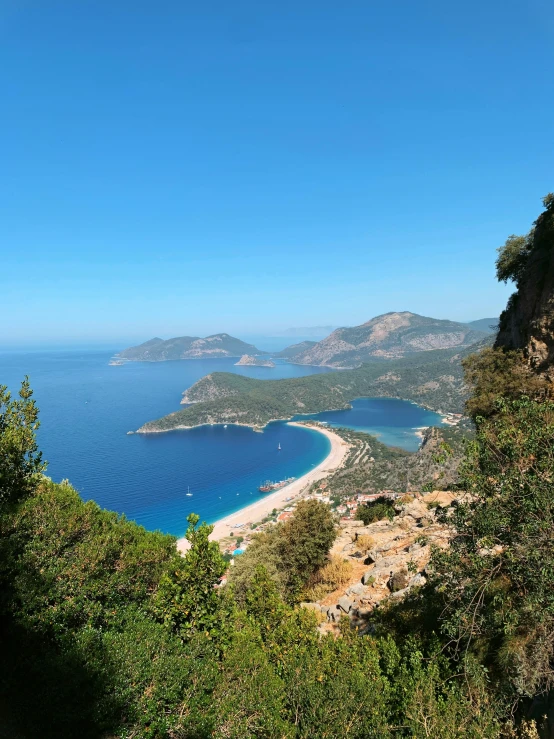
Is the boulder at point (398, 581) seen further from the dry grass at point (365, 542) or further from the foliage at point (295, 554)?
the dry grass at point (365, 542)

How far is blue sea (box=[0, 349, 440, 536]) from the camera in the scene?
80750 mm

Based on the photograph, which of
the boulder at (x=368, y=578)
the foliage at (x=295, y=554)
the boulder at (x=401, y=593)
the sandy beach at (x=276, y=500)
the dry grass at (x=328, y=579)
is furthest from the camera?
the sandy beach at (x=276, y=500)

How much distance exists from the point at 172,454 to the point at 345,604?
4291 inches

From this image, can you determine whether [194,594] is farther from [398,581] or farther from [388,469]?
[388,469]

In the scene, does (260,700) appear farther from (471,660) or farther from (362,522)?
(362,522)

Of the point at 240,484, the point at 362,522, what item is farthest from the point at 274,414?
the point at 362,522

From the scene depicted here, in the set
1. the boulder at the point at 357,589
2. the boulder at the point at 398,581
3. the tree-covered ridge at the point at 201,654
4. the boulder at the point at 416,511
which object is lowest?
the boulder at the point at 416,511

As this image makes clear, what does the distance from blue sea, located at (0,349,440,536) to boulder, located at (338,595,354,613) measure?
58.7m

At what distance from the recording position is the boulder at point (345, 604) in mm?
13617

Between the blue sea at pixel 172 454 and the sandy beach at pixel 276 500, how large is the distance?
334cm

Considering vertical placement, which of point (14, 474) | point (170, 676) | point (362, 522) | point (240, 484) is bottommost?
point (240, 484)

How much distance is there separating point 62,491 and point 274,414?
15569cm

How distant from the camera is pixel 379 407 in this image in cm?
18488

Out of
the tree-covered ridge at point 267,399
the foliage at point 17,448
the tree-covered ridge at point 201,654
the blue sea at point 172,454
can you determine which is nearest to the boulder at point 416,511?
the tree-covered ridge at point 201,654
